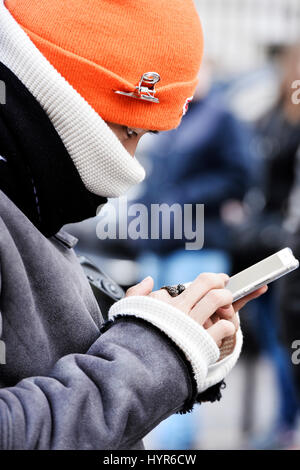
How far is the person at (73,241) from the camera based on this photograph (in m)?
1.47

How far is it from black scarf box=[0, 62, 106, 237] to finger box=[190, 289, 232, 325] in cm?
38

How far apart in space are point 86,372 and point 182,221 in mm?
2869

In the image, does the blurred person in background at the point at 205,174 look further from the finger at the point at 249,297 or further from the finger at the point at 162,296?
the finger at the point at 162,296

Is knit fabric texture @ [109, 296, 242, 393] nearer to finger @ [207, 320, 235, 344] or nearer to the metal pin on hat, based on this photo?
finger @ [207, 320, 235, 344]

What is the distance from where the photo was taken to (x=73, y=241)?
75.3 inches

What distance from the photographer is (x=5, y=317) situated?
1.53m

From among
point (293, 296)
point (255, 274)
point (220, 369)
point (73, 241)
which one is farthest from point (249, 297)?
point (293, 296)

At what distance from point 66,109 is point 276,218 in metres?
3.09

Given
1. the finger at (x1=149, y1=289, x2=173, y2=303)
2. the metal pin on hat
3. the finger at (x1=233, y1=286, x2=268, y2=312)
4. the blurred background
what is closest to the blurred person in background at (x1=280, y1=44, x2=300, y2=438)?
the blurred background

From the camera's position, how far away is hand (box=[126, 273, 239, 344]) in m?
1.60

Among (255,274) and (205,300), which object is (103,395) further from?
(255,274)

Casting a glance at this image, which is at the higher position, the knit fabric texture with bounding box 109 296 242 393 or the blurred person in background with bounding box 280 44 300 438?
the knit fabric texture with bounding box 109 296 242 393

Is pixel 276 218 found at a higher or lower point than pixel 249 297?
lower
